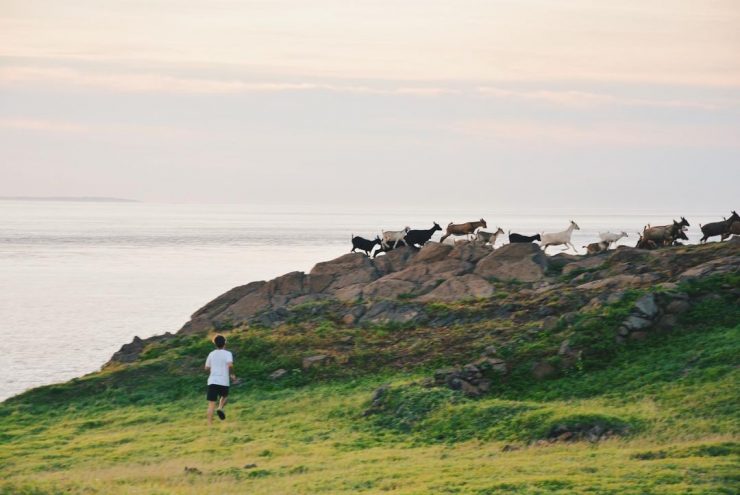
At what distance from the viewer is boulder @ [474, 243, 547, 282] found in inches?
1614

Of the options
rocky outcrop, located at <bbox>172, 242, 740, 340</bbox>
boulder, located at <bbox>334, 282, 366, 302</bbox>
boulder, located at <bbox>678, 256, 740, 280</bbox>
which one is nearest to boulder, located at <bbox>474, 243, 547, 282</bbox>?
rocky outcrop, located at <bbox>172, 242, 740, 340</bbox>

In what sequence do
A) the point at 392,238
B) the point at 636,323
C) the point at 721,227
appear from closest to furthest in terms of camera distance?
1. the point at 636,323
2. the point at 721,227
3. the point at 392,238

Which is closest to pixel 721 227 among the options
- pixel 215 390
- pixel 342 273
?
pixel 342 273

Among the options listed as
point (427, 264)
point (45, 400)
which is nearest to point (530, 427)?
point (45, 400)

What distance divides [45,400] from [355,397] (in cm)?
1148

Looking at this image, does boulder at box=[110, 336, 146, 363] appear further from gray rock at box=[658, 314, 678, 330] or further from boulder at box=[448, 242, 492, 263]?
gray rock at box=[658, 314, 678, 330]

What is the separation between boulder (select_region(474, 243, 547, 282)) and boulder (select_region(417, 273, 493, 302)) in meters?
1.03

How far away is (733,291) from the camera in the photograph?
31094mm

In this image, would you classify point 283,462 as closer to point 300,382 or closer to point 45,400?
point 300,382

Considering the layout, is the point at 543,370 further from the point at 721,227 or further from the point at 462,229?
the point at 462,229

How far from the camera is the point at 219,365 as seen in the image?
25.1 metres

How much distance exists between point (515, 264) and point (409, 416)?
17.6m

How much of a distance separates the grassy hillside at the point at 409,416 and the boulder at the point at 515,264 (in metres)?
3.75

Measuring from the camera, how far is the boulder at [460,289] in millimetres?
39094
